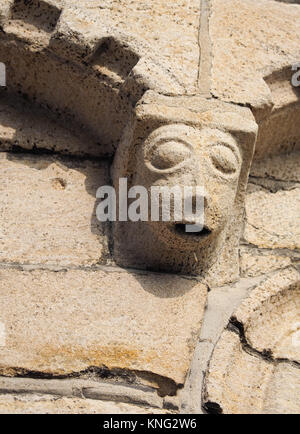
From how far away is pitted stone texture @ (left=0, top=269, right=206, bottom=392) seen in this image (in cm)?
175

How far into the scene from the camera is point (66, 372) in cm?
173

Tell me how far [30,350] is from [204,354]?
1.47 ft

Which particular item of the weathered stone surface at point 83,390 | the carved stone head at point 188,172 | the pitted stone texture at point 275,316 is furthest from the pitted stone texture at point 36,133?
the weathered stone surface at point 83,390

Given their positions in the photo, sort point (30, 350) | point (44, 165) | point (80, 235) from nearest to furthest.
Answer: point (30, 350), point (80, 235), point (44, 165)

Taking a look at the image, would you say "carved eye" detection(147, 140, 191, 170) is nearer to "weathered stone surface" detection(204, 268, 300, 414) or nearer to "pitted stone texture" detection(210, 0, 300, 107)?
"pitted stone texture" detection(210, 0, 300, 107)

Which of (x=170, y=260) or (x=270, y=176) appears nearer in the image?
(x=170, y=260)

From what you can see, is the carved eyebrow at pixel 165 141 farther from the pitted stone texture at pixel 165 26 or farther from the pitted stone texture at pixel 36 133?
the pitted stone texture at pixel 36 133

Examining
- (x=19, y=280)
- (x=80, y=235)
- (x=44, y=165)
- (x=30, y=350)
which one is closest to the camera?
(x=30, y=350)

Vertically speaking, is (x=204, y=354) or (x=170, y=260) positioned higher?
(x=170, y=260)

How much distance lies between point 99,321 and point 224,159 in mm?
545

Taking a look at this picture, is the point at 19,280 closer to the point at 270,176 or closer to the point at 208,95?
the point at 208,95

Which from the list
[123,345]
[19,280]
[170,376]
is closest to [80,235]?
[19,280]

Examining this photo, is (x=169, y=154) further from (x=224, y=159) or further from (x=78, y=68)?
(x=78, y=68)
